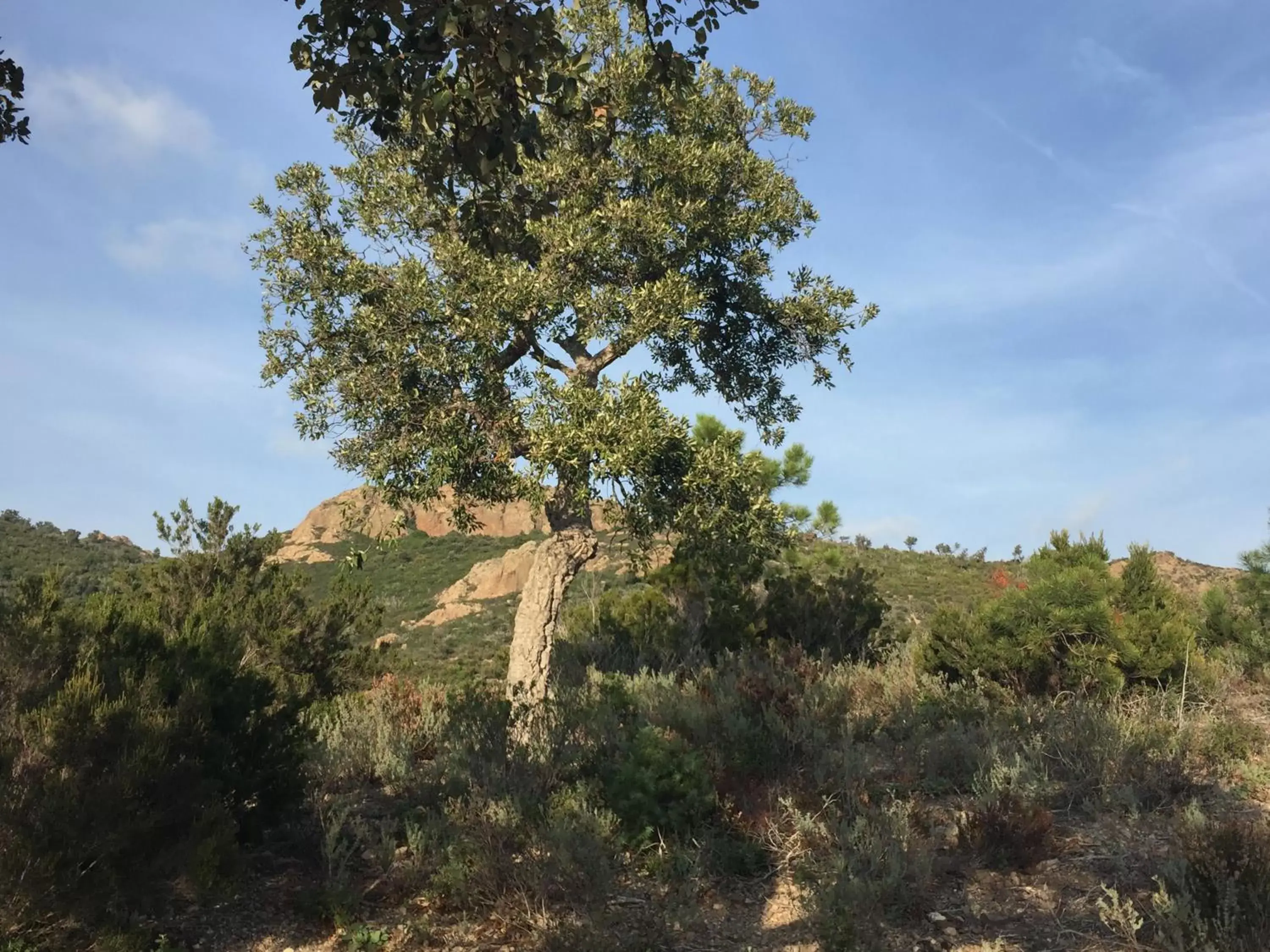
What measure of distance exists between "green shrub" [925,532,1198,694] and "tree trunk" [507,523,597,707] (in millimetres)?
5299

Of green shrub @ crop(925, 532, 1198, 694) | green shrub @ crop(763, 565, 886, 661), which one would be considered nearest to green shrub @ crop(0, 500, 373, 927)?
green shrub @ crop(925, 532, 1198, 694)

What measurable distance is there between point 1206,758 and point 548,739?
585 centimetres

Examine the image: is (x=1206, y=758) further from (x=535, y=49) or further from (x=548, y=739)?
(x=535, y=49)

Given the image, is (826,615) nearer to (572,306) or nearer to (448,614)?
(572,306)

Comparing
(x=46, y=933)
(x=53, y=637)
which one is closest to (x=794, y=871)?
(x=46, y=933)

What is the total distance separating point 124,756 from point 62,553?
4946cm

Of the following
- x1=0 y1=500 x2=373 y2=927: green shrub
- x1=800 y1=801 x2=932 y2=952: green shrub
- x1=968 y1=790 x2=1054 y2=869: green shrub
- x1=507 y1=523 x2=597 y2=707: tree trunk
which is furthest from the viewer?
x1=507 y1=523 x2=597 y2=707: tree trunk

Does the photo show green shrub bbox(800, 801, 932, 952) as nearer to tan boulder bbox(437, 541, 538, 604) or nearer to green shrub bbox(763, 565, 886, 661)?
green shrub bbox(763, 565, 886, 661)

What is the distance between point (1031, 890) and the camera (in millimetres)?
5754

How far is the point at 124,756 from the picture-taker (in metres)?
4.96

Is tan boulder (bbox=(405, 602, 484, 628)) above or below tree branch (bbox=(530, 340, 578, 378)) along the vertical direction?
below

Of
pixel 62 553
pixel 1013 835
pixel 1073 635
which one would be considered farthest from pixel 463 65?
pixel 62 553

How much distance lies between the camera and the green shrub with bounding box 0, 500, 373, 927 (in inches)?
184

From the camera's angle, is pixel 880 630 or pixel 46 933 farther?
pixel 880 630
